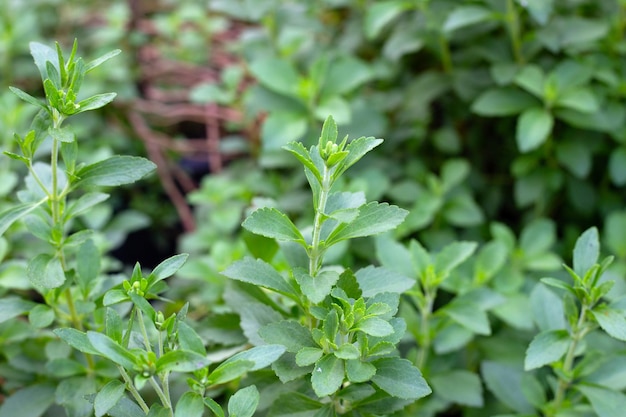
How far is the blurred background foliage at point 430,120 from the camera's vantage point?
4.64ft

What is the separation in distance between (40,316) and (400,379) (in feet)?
1.62

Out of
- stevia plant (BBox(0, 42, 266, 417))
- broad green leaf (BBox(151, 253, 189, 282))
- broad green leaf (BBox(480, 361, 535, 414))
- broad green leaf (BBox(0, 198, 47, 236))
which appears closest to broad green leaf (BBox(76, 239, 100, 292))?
stevia plant (BBox(0, 42, 266, 417))

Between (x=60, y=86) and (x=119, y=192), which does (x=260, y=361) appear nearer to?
(x=60, y=86)

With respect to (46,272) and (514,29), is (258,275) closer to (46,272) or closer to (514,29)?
(46,272)

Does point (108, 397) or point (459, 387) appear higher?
point (108, 397)

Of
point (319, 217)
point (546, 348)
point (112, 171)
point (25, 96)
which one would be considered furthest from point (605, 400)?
point (25, 96)

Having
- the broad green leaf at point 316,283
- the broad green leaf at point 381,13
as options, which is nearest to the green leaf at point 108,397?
the broad green leaf at point 316,283

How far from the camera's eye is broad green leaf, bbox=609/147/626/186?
4.79 feet

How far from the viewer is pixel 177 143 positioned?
2100 millimetres

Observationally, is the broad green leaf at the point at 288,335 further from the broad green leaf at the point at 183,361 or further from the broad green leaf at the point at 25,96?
the broad green leaf at the point at 25,96

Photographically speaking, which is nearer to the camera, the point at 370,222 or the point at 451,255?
the point at 370,222

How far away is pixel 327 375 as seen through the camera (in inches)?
28.3

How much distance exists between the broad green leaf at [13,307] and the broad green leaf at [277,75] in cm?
78

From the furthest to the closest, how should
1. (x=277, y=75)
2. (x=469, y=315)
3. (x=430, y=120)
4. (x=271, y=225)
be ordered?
(x=430, y=120), (x=277, y=75), (x=469, y=315), (x=271, y=225)
